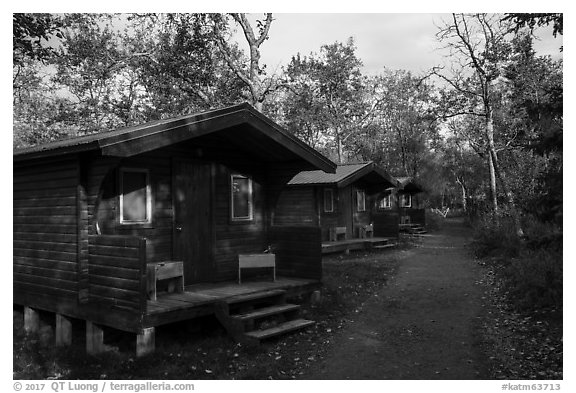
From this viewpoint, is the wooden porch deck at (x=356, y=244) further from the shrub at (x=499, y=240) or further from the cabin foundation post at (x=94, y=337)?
the cabin foundation post at (x=94, y=337)

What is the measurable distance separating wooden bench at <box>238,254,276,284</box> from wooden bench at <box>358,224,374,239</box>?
1410 centimetres

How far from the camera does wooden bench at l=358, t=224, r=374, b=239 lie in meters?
23.8

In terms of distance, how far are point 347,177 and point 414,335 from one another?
510 inches

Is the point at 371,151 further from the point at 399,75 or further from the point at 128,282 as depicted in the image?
the point at 128,282

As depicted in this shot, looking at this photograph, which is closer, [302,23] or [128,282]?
[128,282]

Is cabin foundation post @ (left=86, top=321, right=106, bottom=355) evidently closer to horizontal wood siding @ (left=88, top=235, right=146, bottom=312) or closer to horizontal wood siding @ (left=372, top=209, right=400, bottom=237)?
horizontal wood siding @ (left=88, top=235, right=146, bottom=312)

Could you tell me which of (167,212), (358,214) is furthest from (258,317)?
(358,214)

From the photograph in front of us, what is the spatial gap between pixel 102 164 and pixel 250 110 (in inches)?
121

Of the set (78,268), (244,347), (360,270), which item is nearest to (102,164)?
(78,268)

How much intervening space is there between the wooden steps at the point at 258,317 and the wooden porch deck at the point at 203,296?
0.53 ft

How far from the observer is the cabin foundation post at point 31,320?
29.6 feet

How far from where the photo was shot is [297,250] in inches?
424

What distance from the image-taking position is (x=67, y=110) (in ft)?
99.6
